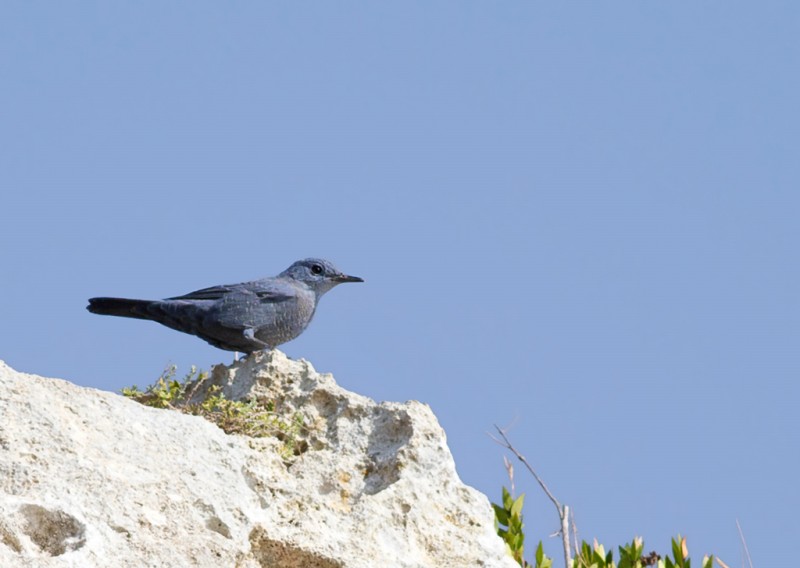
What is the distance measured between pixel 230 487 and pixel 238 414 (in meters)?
0.94

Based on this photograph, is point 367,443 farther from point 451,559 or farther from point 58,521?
point 58,521

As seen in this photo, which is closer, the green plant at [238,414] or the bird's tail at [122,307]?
the green plant at [238,414]

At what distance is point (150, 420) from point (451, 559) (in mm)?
1361

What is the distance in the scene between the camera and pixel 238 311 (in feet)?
24.1

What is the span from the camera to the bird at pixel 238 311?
7.35 m

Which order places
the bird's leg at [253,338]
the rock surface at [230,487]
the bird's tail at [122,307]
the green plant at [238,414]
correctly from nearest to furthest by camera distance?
the rock surface at [230,487] → the green plant at [238,414] → the bird's leg at [253,338] → the bird's tail at [122,307]

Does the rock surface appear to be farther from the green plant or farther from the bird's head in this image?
the bird's head

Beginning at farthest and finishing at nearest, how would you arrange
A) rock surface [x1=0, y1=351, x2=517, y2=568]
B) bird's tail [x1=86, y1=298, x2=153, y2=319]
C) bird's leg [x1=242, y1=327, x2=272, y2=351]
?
bird's tail [x1=86, y1=298, x2=153, y2=319] → bird's leg [x1=242, y1=327, x2=272, y2=351] → rock surface [x1=0, y1=351, x2=517, y2=568]

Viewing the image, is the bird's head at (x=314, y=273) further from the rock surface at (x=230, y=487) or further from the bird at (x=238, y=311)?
the rock surface at (x=230, y=487)

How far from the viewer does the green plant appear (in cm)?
576

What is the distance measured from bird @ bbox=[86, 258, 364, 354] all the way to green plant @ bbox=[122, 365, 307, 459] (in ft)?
3.16

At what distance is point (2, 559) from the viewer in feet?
13.3

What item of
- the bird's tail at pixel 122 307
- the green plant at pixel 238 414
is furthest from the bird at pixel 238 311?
the green plant at pixel 238 414

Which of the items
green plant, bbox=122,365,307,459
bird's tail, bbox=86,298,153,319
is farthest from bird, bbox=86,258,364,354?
green plant, bbox=122,365,307,459
